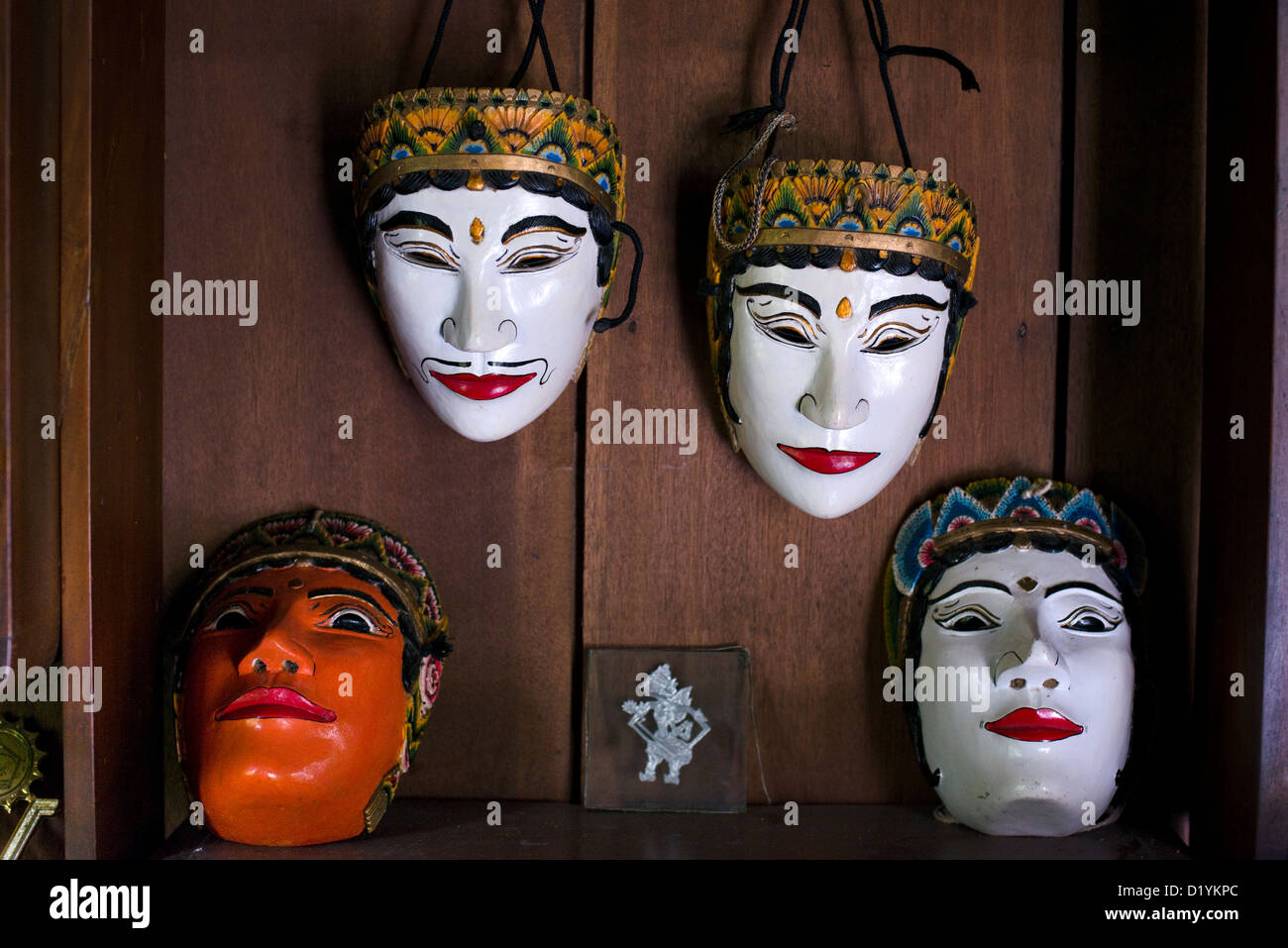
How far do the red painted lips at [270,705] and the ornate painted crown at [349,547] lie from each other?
18cm

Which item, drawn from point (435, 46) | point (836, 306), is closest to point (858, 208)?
point (836, 306)

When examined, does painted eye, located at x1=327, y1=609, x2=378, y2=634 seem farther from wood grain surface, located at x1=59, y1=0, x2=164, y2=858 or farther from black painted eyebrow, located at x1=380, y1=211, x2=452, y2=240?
black painted eyebrow, located at x1=380, y1=211, x2=452, y2=240

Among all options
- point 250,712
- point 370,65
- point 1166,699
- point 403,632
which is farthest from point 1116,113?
point 250,712

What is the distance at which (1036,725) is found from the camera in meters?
1.05

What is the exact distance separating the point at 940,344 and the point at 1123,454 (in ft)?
0.92

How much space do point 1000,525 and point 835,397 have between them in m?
0.27

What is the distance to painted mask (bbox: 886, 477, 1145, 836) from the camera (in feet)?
3.48

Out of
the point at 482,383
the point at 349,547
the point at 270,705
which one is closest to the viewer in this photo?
the point at 270,705

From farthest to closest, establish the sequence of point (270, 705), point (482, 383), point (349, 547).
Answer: point (349, 547) → point (482, 383) → point (270, 705)

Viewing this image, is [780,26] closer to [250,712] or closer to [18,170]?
[18,170]

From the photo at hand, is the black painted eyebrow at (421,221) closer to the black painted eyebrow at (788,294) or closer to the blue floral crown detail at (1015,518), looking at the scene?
the black painted eyebrow at (788,294)

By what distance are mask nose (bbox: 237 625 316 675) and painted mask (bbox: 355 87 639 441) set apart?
10.8 inches

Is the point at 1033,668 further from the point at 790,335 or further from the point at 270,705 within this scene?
the point at 270,705

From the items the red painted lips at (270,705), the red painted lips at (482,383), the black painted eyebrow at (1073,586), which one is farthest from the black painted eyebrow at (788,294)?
the red painted lips at (270,705)
